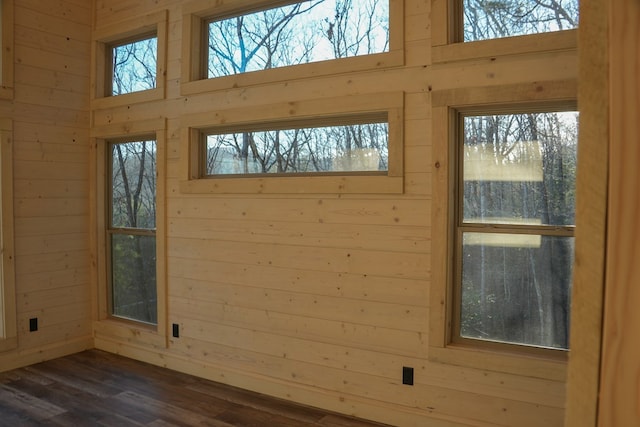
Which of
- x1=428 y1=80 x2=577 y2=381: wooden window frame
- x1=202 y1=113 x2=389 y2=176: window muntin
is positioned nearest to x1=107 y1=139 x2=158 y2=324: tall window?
x1=202 y1=113 x2=389 y2=176: window muntin

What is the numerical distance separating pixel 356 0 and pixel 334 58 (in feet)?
1.28

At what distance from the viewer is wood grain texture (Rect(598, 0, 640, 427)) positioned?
609 mm

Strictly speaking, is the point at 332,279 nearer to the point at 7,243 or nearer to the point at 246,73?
the point at 246,73

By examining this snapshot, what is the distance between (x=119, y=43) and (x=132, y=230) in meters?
1.73

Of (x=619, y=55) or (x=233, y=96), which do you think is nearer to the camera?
(x=619, y=55)

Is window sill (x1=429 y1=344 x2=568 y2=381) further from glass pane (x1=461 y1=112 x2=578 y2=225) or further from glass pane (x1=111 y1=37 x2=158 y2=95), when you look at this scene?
glass pane (x1=111 y1=37 x2=158 y2=95)

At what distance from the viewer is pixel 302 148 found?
10.7ft

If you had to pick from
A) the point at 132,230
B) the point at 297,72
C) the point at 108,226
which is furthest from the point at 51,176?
the point at 297,72

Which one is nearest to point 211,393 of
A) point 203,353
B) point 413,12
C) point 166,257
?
point 203,353

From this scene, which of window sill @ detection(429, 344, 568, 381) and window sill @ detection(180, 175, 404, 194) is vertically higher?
window sill @ detection(180, 175, 404, 194)

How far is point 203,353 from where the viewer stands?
3.64 metres

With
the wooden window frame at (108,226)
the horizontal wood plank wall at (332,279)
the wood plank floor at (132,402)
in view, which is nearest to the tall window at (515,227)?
the horizontal wood plank wall at (332,279)

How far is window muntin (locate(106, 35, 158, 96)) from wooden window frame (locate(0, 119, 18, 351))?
977mm

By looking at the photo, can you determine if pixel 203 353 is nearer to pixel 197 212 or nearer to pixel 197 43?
pixel 197 212
